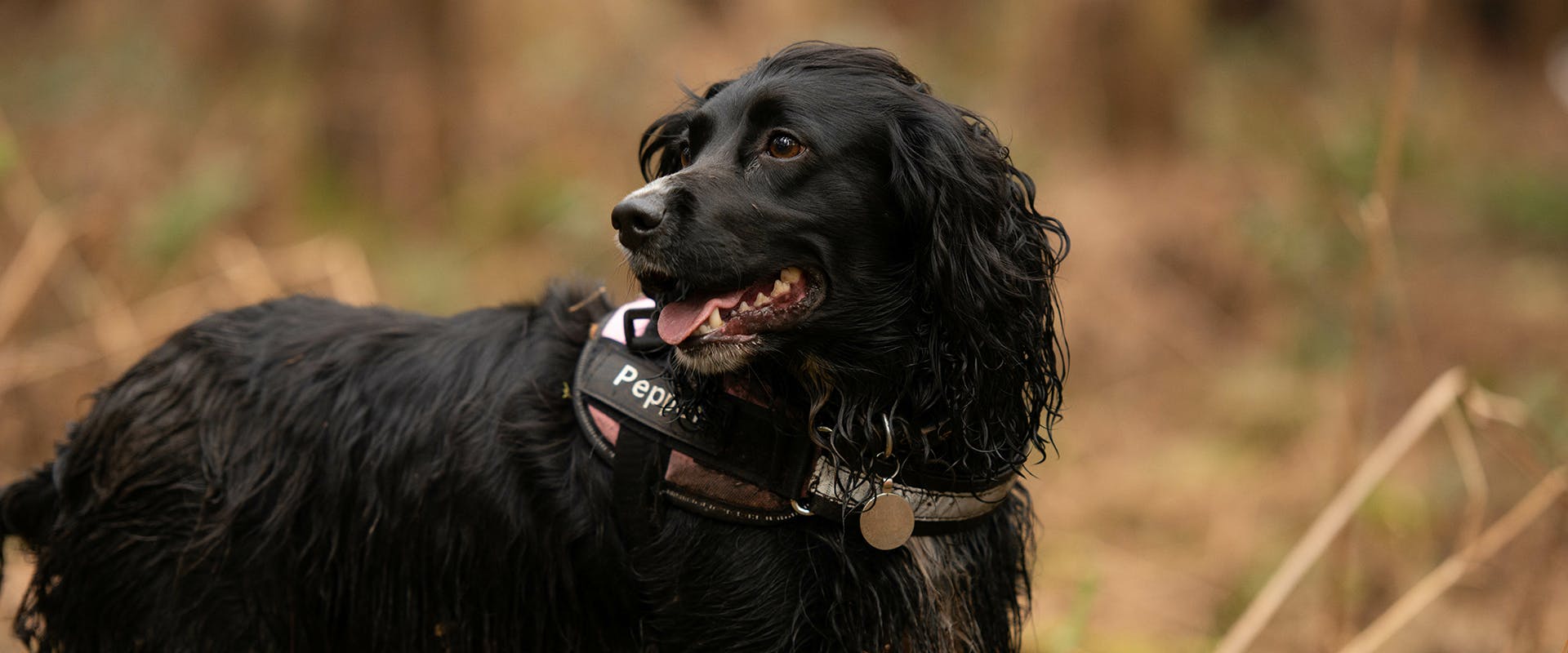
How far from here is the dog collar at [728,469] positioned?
265cm

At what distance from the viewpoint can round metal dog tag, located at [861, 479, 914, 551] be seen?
8.59 feet

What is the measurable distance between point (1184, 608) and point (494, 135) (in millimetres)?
6763

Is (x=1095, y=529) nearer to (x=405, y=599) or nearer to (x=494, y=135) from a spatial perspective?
(x=405, y=599)

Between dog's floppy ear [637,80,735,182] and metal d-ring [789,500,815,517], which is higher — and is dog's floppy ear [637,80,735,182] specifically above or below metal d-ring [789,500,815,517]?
above

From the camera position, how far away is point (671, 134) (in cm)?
321

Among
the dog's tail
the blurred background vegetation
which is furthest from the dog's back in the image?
the blurred background vegetation

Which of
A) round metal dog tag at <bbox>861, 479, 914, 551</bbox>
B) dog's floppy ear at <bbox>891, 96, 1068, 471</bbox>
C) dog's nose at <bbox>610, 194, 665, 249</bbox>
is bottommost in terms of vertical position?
round metal dog tag at <bbox>861, 479, 914, 551</bbox>

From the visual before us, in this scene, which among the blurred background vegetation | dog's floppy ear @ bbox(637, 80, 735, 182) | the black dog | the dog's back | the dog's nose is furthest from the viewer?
the blurred background vegetation

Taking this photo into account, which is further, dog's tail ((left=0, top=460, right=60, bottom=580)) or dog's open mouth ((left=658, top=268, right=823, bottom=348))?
dog's tail ((left=0, top=460, right=60, bottom=580))

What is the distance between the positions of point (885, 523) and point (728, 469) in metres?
0.38

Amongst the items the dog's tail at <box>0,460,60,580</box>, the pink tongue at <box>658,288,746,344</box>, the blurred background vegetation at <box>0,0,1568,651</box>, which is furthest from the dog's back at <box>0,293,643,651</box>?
the blurred background vegetation at <box>0,0,1568,651</box>

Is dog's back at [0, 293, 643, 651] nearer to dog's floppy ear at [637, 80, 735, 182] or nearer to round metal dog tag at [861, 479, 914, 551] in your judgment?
dog's floppy ear at [637, 80, 735, 182]

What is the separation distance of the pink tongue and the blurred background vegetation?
3.32 m

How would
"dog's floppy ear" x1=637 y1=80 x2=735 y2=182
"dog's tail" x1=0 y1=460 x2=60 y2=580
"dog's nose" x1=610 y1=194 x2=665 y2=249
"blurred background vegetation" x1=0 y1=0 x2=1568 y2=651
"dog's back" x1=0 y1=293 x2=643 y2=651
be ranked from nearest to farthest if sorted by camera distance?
1. "dog's nose" x1=610 y1=194 x2=665 y2=249
2. "dog's back" x1=0 y1=293 x2=643 y2=651
3. "dog's floppy ear" x1=637 y1=80 x2=735 y2=182
4. "dog's tail" x1=0 y1=460 x2=60 y2=580
5. "blurred background vegetation" x1=0 y1=0 x2=1568 y2=651
